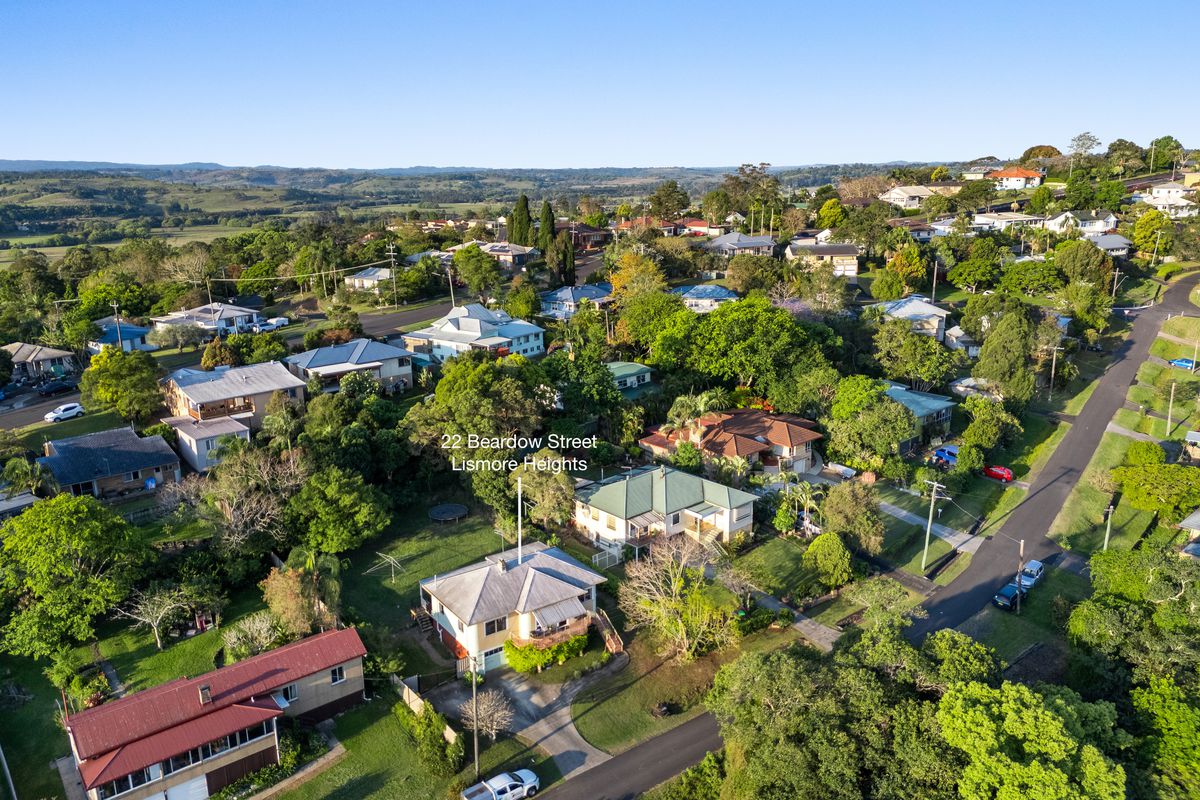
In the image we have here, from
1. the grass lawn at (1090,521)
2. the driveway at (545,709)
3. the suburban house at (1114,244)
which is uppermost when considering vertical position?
the suburban house at (1114,244)

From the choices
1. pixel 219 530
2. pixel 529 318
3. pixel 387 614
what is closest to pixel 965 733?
pixel 387 614

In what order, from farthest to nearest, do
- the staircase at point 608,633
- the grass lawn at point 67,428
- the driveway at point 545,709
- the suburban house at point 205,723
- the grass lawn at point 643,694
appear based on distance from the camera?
1. the grass lawn at point 67,428
2. the staircase at point 608,633
3. the grass lawn at point 643,694
4. the driveway at point 545,709
5. the suburban house at point 205,723

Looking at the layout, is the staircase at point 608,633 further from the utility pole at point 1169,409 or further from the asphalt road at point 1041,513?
the utility pole at point 1169,409

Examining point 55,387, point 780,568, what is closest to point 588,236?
point 55,387

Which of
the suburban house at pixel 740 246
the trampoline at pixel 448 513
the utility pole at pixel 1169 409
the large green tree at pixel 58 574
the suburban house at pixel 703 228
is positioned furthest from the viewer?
the suburban house at pixel 703 228

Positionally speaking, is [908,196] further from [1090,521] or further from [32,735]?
[32,735]

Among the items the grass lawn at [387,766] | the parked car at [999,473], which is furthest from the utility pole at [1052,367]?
the grass lawn at [387,766]
